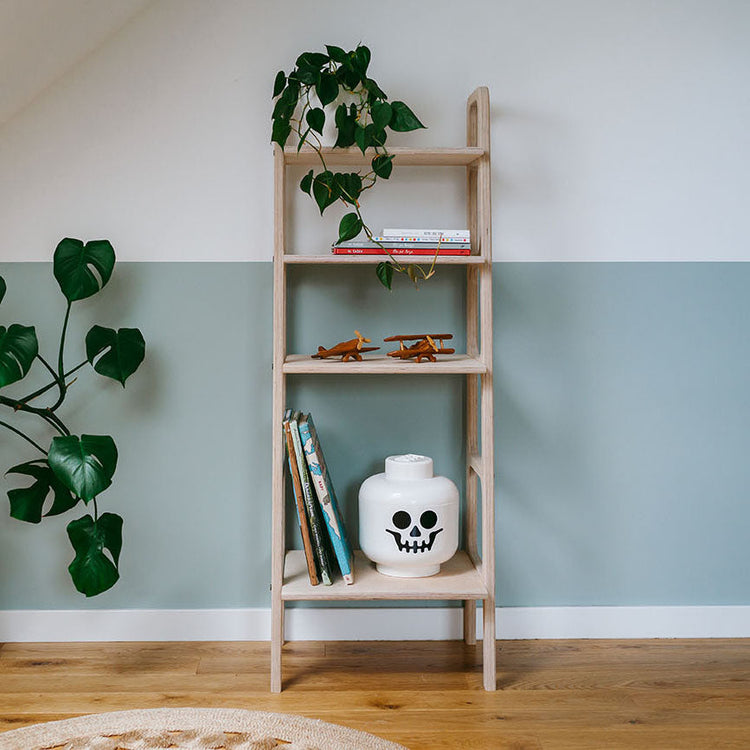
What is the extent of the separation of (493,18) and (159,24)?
931 mm

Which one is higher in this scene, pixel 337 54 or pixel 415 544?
pixel 337 54

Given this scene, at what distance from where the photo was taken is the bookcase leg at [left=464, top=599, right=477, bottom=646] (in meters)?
2.05

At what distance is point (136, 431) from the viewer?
6.75 feet

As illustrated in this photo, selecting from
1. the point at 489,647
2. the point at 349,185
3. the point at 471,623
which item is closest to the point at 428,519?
the point at 489,647

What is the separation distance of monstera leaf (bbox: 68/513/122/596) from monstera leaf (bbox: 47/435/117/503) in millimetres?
137

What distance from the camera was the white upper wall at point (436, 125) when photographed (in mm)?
2021

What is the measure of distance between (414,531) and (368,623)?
0.44 m

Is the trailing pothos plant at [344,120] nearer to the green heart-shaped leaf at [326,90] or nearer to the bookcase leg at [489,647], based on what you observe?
the green heart-shaped leaf at [326,90]

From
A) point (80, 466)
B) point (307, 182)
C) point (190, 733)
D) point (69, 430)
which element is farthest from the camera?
point (69, 430)

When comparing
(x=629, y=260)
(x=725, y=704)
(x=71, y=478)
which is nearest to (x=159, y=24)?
(x=71, y=478)

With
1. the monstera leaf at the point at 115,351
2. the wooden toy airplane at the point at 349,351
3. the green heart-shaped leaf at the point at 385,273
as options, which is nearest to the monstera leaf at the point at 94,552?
the monstera leaf at the point at 115,351

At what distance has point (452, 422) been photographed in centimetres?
209

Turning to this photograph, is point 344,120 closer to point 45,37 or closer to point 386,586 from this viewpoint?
point 45,37

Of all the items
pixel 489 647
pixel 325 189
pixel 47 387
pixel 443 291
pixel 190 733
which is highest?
pixel 325 189
